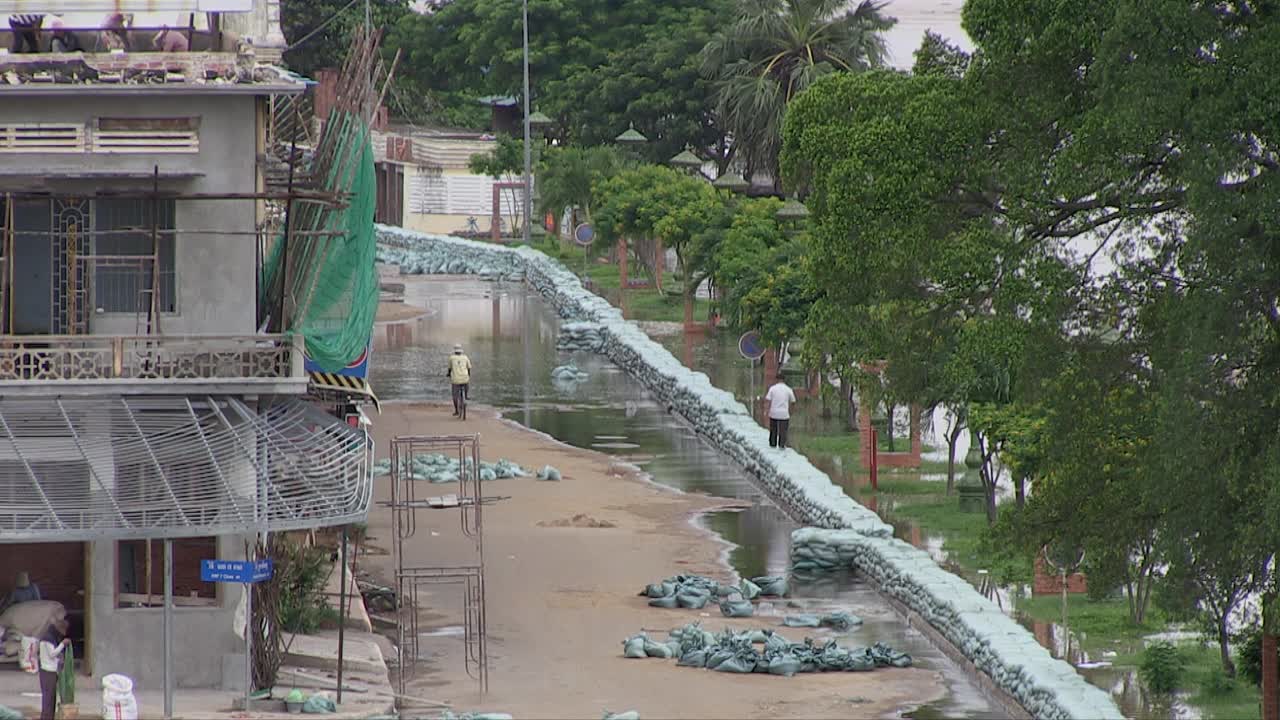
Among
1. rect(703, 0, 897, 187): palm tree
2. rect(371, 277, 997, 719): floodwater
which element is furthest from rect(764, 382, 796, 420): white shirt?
rect(703, 0, 897, 187): palm tree

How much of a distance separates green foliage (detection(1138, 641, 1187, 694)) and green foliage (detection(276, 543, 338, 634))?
789 centimetres

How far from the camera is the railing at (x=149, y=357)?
1983 centimetres

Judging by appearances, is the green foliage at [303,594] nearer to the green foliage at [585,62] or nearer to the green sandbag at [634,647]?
the green sandbag at [634,647]

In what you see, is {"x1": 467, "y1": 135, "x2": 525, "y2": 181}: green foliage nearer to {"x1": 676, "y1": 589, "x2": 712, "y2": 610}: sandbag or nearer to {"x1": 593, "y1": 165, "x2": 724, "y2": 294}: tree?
{"x1": 593, "y1": 165, "x2": 724, "y2": 294}: tree

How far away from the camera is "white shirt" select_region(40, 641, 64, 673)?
1886cm

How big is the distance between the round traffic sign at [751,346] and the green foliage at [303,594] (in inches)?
669

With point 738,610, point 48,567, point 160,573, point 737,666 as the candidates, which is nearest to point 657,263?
point 738,610

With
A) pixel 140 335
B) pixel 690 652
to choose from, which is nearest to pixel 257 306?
pixel 140 335

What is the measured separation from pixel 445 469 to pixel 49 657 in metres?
15.3

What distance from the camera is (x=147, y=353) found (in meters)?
20.1

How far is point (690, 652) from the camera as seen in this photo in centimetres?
2253

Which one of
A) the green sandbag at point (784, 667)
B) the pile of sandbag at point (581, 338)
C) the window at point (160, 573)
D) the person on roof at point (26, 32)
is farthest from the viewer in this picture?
the pile of sandbag at point (581, 338)

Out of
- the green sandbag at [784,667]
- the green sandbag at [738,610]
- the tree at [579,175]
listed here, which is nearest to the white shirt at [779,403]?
the green sandbag at [738,610]

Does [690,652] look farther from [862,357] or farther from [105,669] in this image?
[105,669]
